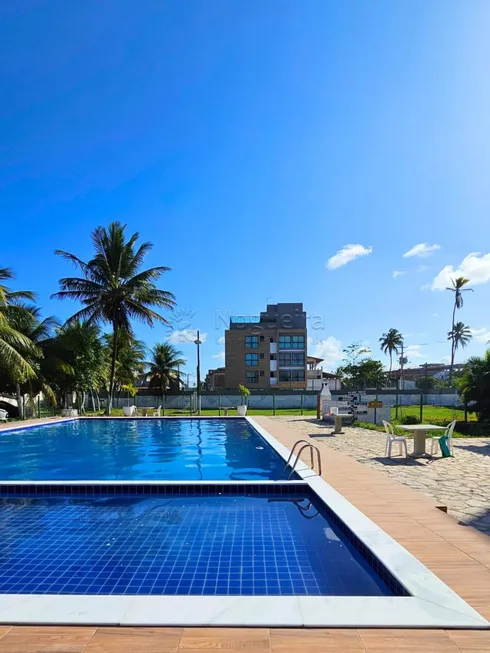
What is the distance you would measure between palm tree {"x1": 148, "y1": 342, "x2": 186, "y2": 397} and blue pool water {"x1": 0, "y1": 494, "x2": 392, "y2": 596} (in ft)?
111

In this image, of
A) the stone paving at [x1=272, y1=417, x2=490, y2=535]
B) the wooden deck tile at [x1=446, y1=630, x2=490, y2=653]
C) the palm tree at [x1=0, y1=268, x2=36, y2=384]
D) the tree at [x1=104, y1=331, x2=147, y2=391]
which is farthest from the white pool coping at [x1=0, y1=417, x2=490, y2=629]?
the tree at [x1=104, y1=331, x2=147, y2=391]

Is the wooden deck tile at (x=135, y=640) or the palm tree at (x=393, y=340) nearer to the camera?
the wooden deck tile at (x=135, y=640)

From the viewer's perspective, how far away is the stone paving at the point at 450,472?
17.9 ft

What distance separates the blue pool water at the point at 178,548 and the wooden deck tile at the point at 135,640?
1.06 meters

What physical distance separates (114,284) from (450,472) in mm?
19612

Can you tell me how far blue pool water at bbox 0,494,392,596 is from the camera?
3814 mm

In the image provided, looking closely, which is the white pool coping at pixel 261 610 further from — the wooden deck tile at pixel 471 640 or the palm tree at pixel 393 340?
the palm tree at pixel 393 340

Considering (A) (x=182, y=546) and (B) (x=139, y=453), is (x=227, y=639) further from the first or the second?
(B) (x=139, y=453)

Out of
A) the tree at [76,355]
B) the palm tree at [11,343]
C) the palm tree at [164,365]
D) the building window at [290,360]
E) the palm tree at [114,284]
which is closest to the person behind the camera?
the palm tree at [11,343]

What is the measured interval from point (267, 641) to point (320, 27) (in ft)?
36.1

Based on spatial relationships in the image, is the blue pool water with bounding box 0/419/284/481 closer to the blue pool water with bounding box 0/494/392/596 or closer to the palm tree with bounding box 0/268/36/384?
the blue pool water with bounding box 0/494/392/596

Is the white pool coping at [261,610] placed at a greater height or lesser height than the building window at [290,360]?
lesser

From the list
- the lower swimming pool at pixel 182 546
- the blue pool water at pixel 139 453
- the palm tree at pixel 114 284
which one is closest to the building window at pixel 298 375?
the palm tree at pixel 114 284

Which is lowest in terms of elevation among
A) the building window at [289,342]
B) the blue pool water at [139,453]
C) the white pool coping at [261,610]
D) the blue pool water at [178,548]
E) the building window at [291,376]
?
the blue pool water at [139,453]
